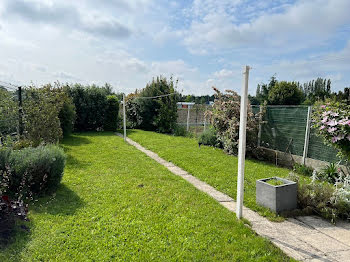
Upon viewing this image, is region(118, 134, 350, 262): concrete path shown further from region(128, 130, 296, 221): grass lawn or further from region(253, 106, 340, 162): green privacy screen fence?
region(253, 106, 340, 162): green privacy screen fence

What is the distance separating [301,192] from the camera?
3.83 meters

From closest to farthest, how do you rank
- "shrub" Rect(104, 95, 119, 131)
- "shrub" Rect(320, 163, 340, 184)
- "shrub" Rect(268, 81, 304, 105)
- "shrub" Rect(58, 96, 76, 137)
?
"shrub" Rect(320, 163, 340, 184) → "shrub" Rect(58, 96, 76, 137) → "shrub" Rect(104, 95, 119, 131) → "shrub" Rect(268, 81, 304, 105)

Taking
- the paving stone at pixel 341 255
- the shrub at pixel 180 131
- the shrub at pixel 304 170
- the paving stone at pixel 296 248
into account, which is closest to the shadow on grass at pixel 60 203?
the paving stone at pixel 296 248

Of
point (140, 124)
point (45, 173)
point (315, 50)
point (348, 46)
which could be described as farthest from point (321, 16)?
point (140, 124)

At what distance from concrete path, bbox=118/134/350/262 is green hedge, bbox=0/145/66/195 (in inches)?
128

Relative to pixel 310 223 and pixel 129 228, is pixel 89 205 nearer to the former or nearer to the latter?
pixel 129 228

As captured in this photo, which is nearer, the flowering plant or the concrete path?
the concrete path

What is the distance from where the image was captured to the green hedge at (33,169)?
12.7 feet

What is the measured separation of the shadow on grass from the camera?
11.3 feet

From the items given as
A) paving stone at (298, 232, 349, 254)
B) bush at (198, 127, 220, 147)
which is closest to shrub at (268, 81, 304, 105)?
bush at (198, 127, 220, 147)

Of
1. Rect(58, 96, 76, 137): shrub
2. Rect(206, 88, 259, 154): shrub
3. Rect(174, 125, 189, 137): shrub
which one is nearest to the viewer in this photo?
Rect(206, 88, 259, 154): shrub

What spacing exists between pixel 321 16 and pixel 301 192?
11.1 feet

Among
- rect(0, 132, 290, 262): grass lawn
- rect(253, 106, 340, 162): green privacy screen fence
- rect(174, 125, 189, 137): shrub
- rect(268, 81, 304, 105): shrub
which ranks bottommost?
rect(0, 132, 290, 262): grass lawn

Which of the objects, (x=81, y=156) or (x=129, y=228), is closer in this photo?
(x=129, y=228)
